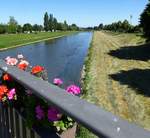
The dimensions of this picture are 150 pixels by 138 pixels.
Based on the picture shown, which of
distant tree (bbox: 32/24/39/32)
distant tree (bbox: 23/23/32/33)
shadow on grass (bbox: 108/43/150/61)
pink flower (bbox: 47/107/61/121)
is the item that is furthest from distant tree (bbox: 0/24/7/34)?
pink flower (bbox: 47/107/61/121)

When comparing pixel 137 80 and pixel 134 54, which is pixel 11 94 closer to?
pixel 137 80

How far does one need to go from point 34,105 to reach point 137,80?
56.6 feet

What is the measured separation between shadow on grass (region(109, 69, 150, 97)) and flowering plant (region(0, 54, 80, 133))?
12409mm

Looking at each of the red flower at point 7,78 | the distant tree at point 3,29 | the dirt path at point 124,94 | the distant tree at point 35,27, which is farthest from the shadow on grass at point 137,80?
the distant tree at point 35,27

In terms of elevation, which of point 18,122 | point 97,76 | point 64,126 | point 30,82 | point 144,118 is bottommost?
point 97,76

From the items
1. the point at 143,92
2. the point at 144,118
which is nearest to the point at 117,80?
the point at 143,92

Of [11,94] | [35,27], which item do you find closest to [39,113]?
[11,94]

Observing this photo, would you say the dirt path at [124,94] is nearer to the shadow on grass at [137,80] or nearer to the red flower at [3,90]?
the shadow on grass at [137,80]

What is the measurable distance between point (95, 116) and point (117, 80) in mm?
18479

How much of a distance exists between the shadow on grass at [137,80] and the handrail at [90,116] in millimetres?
13194

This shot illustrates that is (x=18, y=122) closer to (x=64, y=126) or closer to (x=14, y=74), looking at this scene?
(x=14, y=74)

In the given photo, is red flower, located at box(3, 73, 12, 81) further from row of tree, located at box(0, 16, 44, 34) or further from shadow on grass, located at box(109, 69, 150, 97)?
row of tree, located at box(0, 16, 44, 34)

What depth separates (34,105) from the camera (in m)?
2.37

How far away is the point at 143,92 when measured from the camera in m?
15.6
